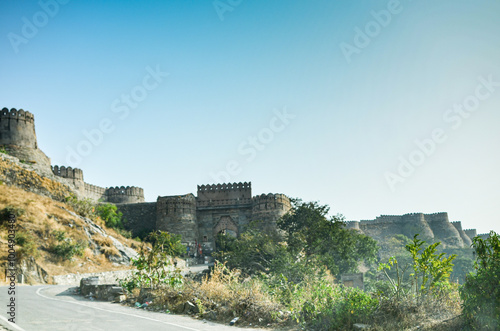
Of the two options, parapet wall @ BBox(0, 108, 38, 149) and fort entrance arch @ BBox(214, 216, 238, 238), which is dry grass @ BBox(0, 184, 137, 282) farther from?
fort entrance arch @ BBox(214, 216, 238, 238)

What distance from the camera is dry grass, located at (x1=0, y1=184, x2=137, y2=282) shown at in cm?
1388

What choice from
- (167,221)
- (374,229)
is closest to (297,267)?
(167,221)

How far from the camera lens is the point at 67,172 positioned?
30.6 meters

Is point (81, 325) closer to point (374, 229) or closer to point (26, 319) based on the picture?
point (26, 319)

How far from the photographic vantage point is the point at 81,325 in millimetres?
5660

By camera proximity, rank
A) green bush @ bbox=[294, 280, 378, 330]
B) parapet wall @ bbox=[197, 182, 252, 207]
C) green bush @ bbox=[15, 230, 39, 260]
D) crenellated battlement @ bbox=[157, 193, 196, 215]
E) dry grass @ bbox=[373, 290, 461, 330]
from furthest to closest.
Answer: parapet wall @ bbox=[197, 182, 252, 207] → crenellated battlement @ bbox=[157, 193, 196, 215] → green bush @ bbox=[15, 230, 39, 260] → green bush @ bbox=[294, 280, 378, 330] → dry grass @ bbox=[373, 290, 461, 330]

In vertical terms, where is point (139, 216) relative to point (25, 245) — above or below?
above

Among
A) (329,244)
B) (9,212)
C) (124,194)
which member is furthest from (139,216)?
(329,244)

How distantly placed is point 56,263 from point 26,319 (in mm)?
9005

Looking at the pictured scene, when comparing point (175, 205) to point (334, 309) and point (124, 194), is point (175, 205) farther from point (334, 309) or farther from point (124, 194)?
point (334, 309)

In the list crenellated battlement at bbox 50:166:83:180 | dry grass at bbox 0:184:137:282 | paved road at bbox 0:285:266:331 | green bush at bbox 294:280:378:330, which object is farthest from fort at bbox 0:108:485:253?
green bush at bbox 294:280:378:330

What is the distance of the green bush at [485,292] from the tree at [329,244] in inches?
418

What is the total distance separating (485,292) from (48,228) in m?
15.3

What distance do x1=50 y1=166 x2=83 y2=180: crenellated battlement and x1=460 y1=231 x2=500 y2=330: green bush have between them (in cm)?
3112
